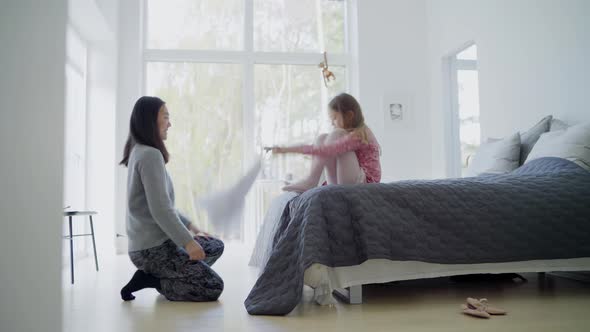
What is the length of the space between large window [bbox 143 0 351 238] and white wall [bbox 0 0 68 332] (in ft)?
14.4

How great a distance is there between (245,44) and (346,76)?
48.3 inches

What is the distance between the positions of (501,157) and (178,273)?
221 cm

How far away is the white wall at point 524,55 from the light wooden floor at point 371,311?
53.4 inches

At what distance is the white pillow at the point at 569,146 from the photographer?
262cm

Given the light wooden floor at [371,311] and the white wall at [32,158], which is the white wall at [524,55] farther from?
the white wall at [32,158]

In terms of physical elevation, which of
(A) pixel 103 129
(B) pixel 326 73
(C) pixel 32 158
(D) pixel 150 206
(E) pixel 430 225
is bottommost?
(E) pixel 430 225

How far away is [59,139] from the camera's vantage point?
2.59 feet

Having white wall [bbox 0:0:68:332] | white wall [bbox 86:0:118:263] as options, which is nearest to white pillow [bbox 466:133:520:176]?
white wall [bbox 0:0:68:332]

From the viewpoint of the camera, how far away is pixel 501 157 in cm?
325

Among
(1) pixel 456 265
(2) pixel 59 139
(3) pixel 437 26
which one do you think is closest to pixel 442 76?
(3) pixel 437 26

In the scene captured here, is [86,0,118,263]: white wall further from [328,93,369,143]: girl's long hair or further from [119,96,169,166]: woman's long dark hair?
[328,93,369,143]: girl's long hair

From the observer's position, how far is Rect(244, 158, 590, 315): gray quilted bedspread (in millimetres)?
2076

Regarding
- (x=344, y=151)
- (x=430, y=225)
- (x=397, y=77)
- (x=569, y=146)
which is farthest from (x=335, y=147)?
(x=397, y=77)

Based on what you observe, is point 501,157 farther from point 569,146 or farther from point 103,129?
point 103,129
